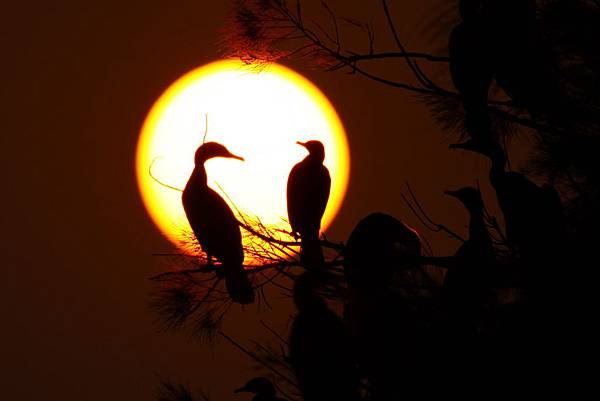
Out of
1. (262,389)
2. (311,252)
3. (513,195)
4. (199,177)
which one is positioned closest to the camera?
(513,195)

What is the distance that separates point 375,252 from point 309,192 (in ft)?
1.93

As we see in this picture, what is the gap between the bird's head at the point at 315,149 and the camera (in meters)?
1.77

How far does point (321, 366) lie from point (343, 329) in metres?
0.06

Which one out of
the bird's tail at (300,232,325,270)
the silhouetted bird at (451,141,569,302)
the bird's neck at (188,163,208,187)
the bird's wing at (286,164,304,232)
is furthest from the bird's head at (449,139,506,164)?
the bird's neck at (188,163,208,187)

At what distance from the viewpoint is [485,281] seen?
1138 mm

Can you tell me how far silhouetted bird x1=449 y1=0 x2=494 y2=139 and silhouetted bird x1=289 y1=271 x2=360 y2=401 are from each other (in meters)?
0.36

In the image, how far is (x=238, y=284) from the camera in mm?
1554

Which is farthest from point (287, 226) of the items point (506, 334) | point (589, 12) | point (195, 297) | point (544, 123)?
point (506, 334)

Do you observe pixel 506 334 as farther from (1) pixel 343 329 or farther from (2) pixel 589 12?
(2) pixel 589 12

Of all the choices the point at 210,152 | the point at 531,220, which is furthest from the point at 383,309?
the point at 210,152

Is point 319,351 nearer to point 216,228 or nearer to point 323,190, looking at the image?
point 216,228

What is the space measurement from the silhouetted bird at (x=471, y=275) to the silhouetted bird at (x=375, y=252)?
3.0 inches

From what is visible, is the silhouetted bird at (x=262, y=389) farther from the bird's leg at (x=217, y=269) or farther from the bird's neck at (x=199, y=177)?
the bird's neck at (x=199, y=177)

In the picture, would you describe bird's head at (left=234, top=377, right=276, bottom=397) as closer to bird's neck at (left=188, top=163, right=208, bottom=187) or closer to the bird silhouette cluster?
the bird silhouette cluster
